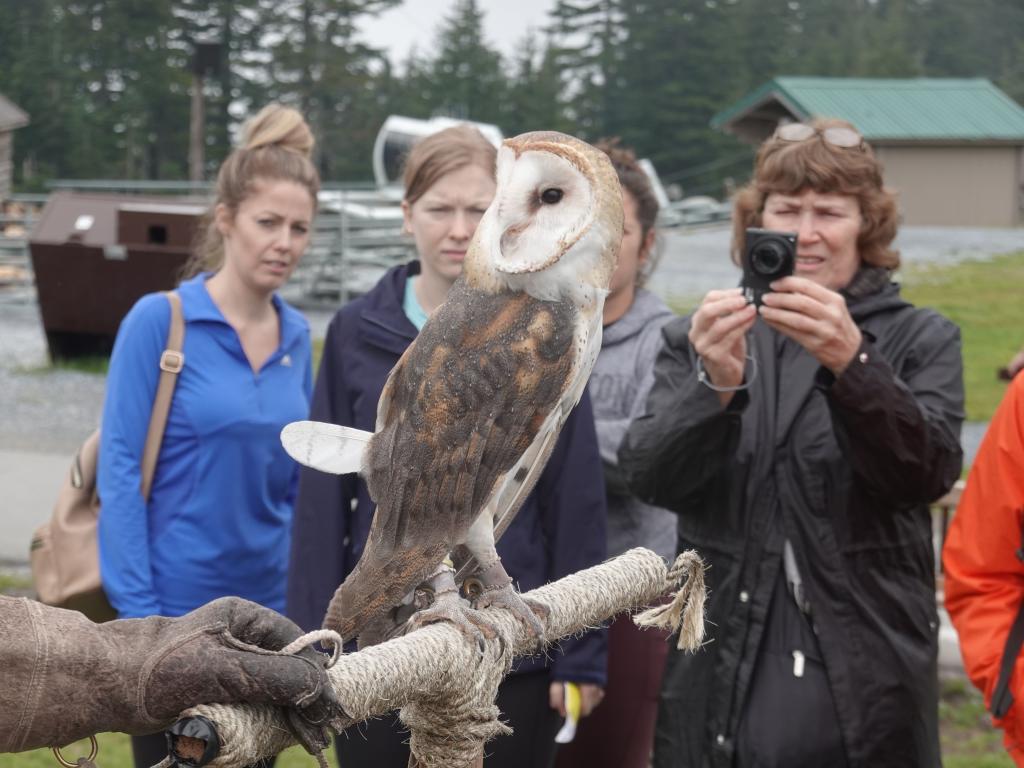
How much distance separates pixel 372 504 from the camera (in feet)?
8.26

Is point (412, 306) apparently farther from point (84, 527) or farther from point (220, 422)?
point (84, 527)

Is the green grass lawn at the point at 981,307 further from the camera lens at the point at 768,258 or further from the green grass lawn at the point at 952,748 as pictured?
the camera lens at the point at 768,258

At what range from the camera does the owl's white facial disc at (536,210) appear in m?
1.74

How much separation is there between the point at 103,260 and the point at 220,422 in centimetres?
876

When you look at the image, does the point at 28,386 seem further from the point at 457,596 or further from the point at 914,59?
the point at 914,59

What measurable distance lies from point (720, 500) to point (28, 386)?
32.4ft

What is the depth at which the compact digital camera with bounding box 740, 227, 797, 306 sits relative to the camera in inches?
97.0

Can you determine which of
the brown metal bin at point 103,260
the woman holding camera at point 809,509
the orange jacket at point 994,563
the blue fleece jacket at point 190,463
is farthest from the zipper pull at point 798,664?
the brown metal bin at point 103,260

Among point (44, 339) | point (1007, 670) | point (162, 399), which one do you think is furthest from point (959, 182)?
point (162, 399)

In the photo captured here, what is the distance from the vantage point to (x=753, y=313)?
2.46 metres

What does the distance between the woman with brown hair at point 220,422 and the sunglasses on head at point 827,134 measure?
1.22 m

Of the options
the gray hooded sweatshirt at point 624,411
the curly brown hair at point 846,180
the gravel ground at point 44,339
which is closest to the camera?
the curly brown hair at point 846,180

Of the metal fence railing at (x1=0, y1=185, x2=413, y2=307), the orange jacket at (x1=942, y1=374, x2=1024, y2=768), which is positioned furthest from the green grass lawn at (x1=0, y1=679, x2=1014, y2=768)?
the metal fence railing at (x1=0, y1=185, x2=413, y2=307)

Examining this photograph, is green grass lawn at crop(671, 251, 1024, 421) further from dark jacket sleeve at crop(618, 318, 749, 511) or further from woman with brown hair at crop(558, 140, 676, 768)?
dark jacket sleeve at crop(618, 318, 749, 511)
